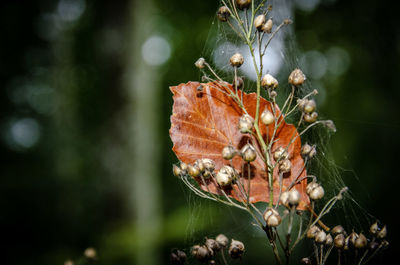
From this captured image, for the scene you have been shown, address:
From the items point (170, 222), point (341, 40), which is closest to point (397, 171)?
point (341, 40)

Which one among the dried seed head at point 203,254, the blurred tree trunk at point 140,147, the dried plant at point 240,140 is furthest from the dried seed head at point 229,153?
the blurred tree trunk at point 140,147

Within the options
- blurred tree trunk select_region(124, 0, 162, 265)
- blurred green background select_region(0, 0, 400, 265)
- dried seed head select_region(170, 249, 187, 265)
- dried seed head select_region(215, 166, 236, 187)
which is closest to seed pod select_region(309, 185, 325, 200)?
dried seed head select_region(215, 166, 236, 187)

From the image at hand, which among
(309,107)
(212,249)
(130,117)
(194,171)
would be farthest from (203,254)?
(130,117)

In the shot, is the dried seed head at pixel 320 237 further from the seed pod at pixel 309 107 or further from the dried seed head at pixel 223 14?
the dried seed head at pixel 223 14

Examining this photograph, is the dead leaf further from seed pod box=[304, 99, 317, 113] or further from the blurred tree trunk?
the blurred tree trunk

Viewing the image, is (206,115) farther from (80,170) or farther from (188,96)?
(80,170)

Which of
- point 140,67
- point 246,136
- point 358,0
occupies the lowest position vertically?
point 246,136

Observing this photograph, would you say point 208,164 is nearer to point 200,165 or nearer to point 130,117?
point 200,165
